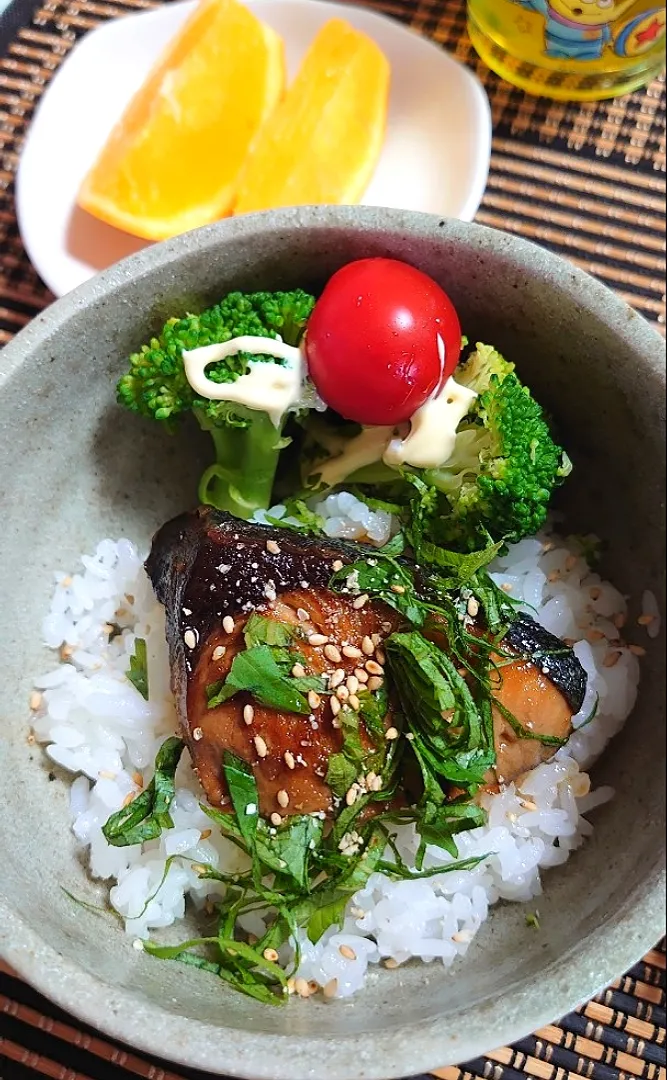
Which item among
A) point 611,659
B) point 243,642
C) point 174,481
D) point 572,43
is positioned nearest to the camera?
point 243,642

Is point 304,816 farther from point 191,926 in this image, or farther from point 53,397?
point 53,397

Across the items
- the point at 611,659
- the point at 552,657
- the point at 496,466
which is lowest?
the point at 611,659

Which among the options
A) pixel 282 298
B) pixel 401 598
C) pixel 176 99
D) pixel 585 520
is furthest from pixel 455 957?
pixel 176 99

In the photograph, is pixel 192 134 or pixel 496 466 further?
pixel 192 134

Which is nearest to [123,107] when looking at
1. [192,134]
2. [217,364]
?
[192,134]

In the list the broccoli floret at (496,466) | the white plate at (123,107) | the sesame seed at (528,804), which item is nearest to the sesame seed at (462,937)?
the sesame seed at (528,804)

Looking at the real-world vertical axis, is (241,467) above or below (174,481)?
above

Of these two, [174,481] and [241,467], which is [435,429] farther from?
[174,481]
